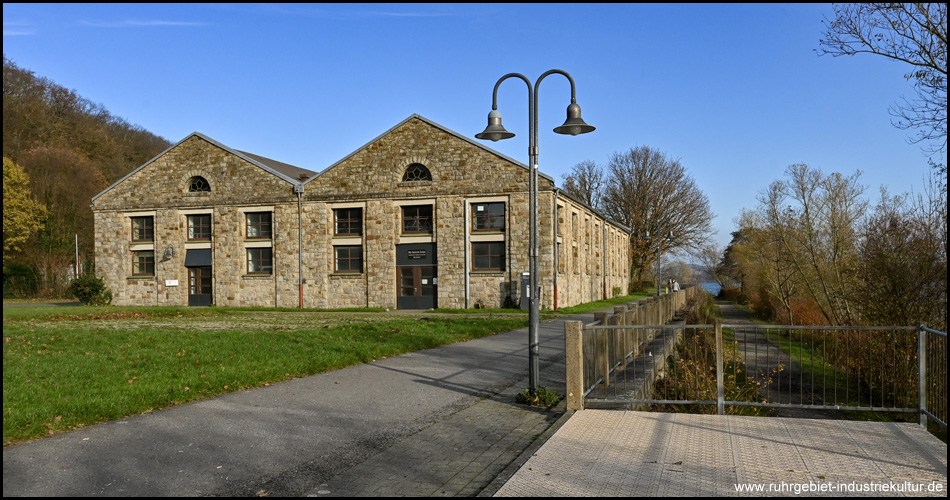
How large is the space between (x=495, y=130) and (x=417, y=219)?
81.9ft

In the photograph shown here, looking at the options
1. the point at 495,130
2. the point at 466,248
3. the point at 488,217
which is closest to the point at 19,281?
the point at 466,248

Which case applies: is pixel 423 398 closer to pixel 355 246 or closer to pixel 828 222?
pixel 828 222

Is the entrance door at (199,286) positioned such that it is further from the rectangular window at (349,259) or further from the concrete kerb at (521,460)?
the concrete kerb at (521,460)

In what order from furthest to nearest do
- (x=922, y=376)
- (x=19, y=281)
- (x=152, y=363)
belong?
(x=19, y=281) < (x=152, y=363) < (x=922, y=376)

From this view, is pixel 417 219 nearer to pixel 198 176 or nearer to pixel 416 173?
pixel 416 173

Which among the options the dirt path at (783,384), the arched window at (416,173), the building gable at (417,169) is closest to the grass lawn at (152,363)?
the dirt path at (783,384)

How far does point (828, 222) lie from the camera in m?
26.3

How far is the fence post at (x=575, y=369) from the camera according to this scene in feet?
27.8

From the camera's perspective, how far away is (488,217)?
33.2m

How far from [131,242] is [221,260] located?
239 inches

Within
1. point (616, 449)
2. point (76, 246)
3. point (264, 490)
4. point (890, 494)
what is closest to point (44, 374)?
point (264, 490)

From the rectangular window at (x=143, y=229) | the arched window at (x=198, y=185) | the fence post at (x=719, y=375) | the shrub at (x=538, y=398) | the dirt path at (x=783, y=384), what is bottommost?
the dirt path at (x=783, y=384)

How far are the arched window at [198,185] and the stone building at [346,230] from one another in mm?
62

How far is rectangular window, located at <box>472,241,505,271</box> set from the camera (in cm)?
3300
